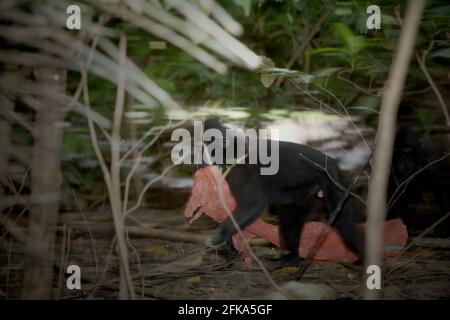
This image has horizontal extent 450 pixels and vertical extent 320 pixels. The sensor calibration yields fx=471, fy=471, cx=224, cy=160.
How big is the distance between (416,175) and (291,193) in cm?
129

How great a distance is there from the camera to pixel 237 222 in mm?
3150

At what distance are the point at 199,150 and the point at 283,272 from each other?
905mm

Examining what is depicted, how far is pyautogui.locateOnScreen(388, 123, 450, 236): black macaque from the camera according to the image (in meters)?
3.78

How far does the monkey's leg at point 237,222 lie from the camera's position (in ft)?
10.1

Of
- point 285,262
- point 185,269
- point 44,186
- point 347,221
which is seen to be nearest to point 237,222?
point 285,262

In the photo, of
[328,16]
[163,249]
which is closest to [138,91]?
[163,249]

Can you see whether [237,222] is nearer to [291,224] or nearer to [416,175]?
[291,224]

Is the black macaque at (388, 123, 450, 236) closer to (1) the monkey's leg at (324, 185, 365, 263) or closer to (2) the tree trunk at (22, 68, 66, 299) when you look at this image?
(1) the monkey's leg at (324, 185, 365, 263)

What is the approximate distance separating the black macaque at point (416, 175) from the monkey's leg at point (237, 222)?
119 cm

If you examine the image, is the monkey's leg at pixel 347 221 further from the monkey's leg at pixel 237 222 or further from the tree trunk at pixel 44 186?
the tree trunk at pixel 44 186

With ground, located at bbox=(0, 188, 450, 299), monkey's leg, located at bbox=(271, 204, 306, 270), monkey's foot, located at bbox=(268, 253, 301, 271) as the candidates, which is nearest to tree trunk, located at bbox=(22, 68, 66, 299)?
ground, located at bbox=(0, 188, 450, 299)

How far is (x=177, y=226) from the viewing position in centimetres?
369

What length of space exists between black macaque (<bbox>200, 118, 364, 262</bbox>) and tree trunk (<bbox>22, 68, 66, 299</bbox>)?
1172 millimetres
